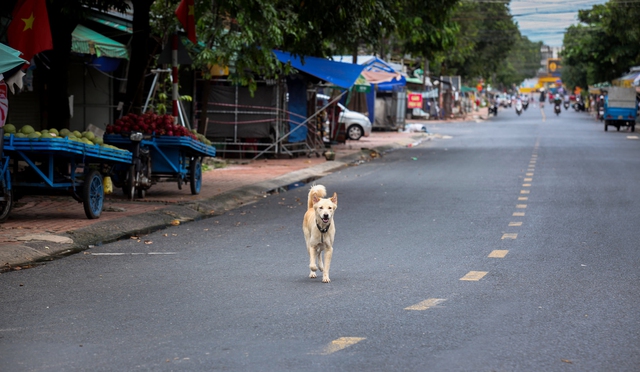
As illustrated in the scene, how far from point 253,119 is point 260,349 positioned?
63.6 feet

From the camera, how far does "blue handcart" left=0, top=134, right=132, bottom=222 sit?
443 inches

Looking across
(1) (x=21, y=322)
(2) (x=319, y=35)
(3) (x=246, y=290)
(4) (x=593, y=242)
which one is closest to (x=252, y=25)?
(2) (x=319, y=35)

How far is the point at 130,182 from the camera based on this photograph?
14.3 metres

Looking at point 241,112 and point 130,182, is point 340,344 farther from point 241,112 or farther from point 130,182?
point 241,112

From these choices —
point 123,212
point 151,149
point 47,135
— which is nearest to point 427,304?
point 47,135

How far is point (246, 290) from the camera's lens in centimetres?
782

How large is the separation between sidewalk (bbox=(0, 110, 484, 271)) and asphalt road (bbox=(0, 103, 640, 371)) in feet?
1.51

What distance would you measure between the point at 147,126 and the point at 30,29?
2700mm

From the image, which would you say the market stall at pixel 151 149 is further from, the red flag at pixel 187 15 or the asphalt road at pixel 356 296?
the red flag at pixel 187 15

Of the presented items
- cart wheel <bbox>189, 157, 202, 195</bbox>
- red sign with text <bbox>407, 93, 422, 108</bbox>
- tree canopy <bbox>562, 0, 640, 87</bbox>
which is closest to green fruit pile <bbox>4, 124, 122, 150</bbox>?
cart wheel <bbox>189, 157, 202, 195</bbox>

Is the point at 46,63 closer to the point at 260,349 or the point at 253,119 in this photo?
the point at 253,119

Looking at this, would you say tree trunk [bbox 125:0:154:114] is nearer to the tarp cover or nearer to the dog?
the tarp cover

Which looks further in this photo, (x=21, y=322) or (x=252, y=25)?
(x=252, y=25)

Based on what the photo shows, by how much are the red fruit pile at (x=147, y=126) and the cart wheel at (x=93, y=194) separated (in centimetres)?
205
